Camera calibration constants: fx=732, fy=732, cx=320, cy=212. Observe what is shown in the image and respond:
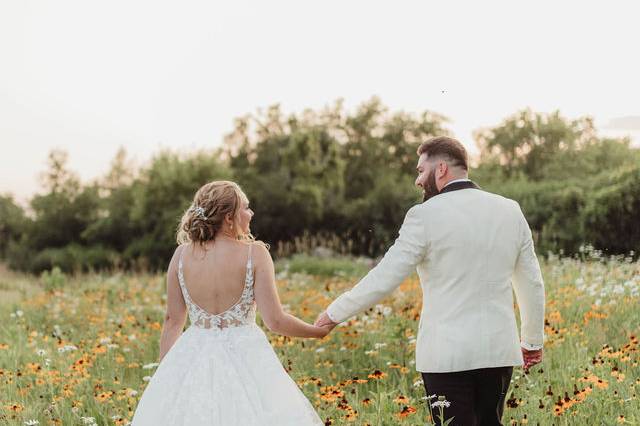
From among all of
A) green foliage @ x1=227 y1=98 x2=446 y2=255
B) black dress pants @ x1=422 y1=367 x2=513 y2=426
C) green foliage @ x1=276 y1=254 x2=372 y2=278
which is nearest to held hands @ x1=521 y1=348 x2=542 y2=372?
black dress pants @ x1=422 y1=367 x2=513 y2=426

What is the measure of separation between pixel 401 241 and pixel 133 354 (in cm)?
467

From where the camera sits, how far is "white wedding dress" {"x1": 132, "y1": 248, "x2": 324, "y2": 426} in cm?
393

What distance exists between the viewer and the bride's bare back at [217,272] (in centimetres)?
388

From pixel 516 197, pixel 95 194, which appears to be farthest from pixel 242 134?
pixel 516 197

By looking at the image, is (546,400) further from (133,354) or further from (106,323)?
(106,323)

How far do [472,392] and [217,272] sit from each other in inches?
58.7

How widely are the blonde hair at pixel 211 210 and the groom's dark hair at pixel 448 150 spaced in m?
1.03

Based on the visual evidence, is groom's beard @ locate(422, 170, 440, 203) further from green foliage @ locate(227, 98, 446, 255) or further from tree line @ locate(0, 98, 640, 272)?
green foliage @ locate(227, 98, 446, 255)

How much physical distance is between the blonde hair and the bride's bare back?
0.22ft

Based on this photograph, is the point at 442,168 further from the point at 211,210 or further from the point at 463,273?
the point at 211,210

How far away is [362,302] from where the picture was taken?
4.07 m

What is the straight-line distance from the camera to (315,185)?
102 feet

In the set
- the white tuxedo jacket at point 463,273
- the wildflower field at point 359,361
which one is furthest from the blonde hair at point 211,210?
the wildflower field at point 359,361

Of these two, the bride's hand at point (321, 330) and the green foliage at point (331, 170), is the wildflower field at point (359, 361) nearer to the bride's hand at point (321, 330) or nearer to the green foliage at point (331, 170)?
the bride's hand at point (321, 330)
